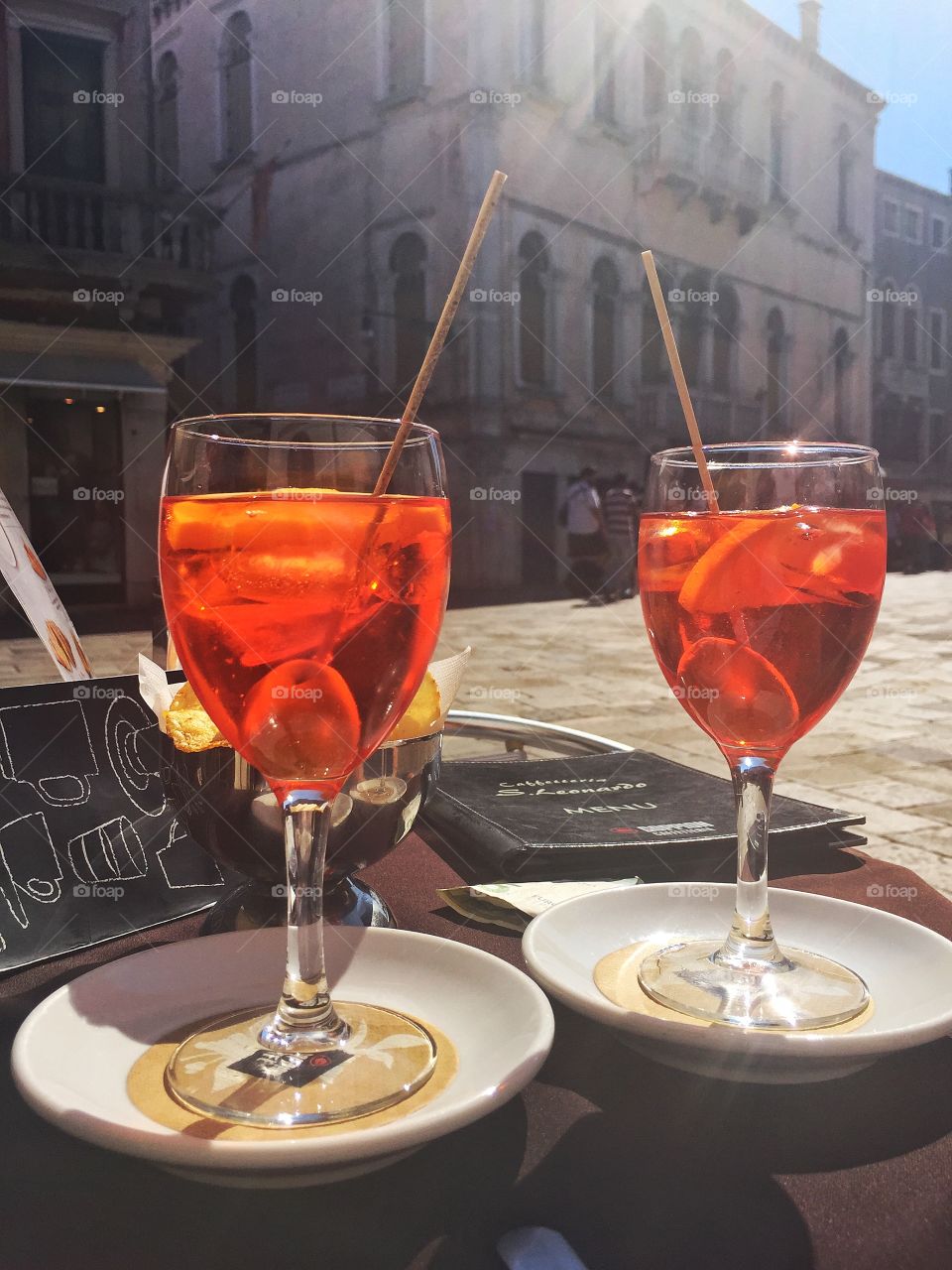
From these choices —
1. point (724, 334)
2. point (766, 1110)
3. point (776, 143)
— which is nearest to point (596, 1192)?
point (766, 1110)

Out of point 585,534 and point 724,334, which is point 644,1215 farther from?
point 724,334

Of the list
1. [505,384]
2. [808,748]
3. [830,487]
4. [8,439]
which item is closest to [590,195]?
[505,384]

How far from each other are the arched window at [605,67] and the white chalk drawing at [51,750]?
59.2 feet

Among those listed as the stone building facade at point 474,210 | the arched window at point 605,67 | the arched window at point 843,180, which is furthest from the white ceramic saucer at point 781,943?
the arched window at point 843,180

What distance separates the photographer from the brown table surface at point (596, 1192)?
49 centimetres

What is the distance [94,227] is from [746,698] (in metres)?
12.3

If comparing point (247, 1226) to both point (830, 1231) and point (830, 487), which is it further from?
point (830, 487)

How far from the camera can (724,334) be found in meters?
20.0

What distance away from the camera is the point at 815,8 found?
20953 millimetres

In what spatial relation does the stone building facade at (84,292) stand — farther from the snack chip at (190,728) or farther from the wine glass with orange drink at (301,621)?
the wine glass with orange drink at (301,621)

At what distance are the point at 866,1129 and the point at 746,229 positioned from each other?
2150 centimetres

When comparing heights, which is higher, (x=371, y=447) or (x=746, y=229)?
(x=746, y=229)

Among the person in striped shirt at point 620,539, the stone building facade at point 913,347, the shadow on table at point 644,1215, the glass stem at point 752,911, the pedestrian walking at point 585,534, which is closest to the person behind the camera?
the shadow on table at point 644,1215

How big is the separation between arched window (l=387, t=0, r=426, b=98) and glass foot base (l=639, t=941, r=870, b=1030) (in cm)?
1598
